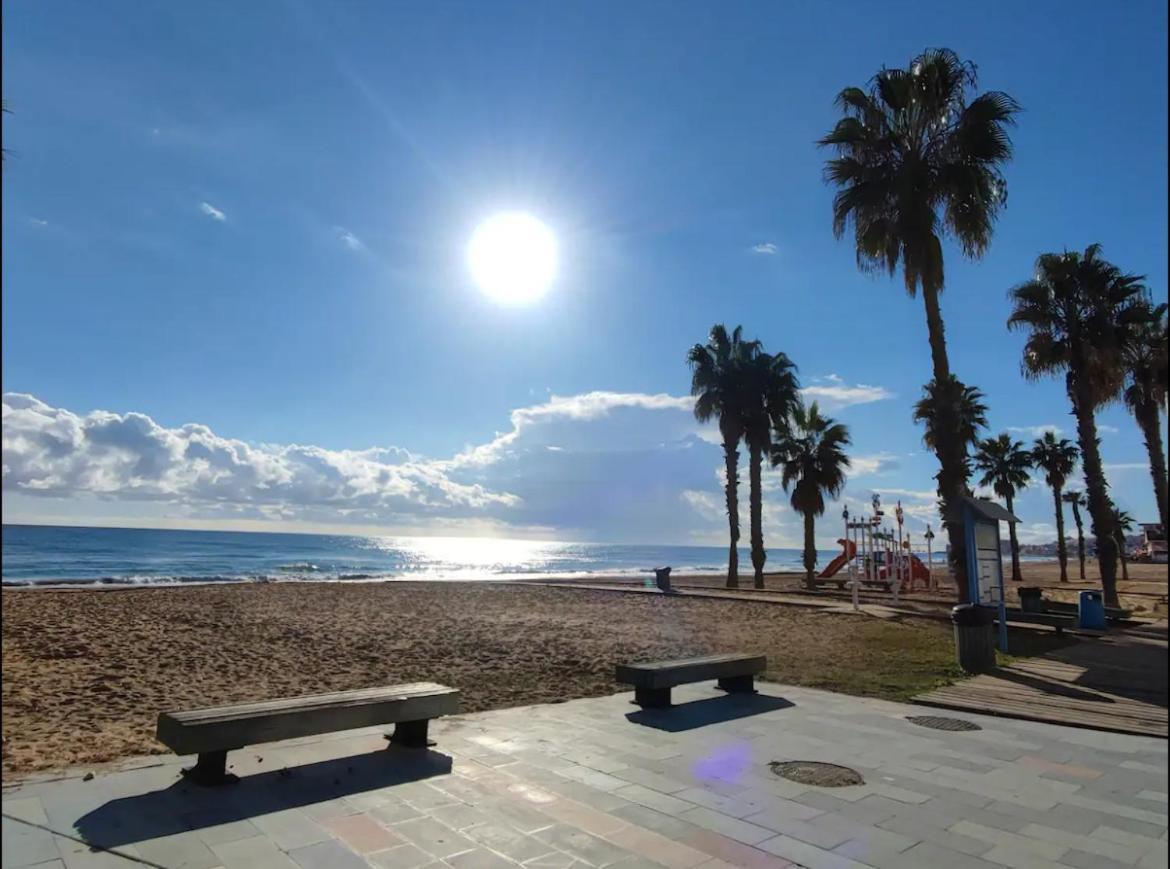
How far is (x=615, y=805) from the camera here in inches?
199

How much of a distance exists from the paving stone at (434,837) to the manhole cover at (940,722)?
523 cm

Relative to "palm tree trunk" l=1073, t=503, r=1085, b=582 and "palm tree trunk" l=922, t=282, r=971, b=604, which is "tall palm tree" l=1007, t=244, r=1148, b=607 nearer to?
"palm tree trunk" l=922, t=282, r=971, b=604

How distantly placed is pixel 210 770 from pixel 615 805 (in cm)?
285

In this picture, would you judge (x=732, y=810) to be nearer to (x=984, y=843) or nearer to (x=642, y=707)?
(x=984, y=843)

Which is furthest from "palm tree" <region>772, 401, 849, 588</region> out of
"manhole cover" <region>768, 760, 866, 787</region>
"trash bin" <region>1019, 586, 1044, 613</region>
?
"manhole cover" <region>768, 760, 866, 787</region>

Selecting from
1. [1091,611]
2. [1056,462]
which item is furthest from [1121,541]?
[1091,611]

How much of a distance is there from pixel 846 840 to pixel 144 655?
10967 millimetres

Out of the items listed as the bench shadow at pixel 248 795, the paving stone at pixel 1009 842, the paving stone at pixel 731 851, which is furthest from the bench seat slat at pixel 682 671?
the paving stone at pixel 1009 842

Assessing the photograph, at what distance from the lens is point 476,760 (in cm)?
600

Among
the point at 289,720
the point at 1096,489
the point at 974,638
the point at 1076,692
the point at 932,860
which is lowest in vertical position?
the point at 932,860

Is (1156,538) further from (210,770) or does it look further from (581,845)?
(210,770)

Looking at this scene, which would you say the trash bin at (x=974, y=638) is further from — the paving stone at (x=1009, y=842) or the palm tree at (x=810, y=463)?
the palm tree at (x=810, y=463)

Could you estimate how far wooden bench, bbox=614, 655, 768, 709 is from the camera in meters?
7.84

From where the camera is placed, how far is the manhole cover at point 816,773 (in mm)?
5621
